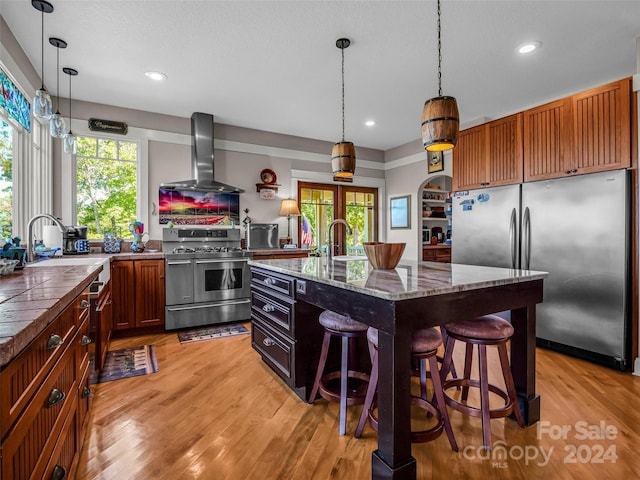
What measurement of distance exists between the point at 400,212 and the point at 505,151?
8.70 ft

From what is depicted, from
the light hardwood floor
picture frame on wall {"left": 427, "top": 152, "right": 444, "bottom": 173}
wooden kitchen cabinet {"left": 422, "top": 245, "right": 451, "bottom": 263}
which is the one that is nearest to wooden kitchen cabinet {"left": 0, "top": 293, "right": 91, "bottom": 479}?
the light hardwood floor

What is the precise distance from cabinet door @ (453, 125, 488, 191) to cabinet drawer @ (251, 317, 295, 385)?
2788 millimetres

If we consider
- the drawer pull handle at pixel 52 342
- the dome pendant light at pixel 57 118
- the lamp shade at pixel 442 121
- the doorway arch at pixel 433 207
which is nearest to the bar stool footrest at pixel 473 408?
the lamp shade at pixel 442 121

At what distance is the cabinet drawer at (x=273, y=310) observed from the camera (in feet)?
7.41

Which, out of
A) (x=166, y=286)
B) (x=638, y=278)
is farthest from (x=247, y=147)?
(x=638, y=278)

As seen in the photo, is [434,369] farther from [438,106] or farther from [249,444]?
[438,106]

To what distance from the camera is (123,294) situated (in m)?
3.71

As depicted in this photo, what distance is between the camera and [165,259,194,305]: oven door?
390cm

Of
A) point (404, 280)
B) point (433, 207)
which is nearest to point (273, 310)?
point (404, 280)

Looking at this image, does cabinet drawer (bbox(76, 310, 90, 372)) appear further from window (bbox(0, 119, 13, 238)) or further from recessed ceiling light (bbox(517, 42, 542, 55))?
recessed ceiling light (bbox(517, 42, 542, 55))

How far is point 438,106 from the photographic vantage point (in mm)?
1775

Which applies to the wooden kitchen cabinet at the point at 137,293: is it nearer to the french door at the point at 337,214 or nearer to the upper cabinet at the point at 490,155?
the french door at the point at 337,214

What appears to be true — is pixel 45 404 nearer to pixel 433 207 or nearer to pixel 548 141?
pixel 548 141

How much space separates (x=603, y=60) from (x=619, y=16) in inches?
29.8
